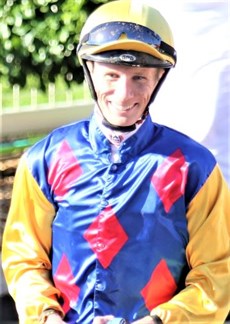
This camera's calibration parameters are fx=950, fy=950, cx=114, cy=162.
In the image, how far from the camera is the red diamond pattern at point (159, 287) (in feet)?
7.87

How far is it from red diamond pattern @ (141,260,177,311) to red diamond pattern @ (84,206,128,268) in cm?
11

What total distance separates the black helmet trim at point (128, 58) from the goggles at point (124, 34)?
3 centimetres


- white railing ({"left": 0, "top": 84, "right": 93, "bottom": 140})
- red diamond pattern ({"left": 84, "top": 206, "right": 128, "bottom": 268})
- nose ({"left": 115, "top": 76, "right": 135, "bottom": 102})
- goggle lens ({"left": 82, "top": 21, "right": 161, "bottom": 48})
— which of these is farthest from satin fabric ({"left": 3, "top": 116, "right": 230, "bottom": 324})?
white railing ({"left": 0, "top": 84, "right": 93, "bottom": 140})

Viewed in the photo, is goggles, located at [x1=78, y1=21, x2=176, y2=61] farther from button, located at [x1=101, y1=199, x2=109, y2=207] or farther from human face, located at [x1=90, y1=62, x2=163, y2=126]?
button, located at [x1=101, y1=199, x2=109, y2=207]

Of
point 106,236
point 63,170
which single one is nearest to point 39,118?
point 63,170

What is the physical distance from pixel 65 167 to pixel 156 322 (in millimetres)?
461

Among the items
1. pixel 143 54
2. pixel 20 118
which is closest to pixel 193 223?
pixel 143 54

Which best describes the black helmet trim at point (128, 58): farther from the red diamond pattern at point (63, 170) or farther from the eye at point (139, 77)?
the red diamond pattern at point (63, 170)

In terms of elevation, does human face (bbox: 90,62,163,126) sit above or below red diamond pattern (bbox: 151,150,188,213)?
above

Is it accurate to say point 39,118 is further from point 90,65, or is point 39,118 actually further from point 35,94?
point 90,65

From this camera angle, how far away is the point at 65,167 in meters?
2.47

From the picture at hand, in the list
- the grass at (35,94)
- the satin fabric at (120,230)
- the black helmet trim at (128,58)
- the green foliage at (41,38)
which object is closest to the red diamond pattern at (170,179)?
the satin fabric at (120,230)

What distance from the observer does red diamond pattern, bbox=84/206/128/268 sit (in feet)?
7.86

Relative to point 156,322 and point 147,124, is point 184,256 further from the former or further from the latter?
point 147,124
